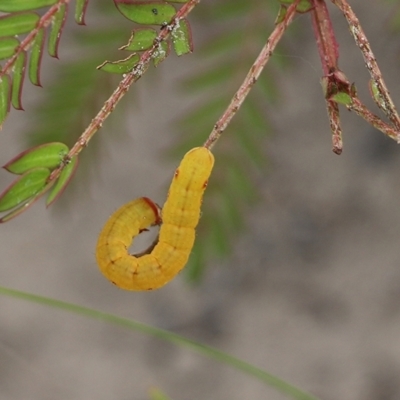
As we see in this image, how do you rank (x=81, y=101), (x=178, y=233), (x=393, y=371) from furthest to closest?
(x=393, y=371), (x=81, y=101), (x=178, y=233)

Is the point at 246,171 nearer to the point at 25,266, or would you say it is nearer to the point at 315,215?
the point at 315,215

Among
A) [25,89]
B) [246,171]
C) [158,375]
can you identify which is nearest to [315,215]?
[246,171]

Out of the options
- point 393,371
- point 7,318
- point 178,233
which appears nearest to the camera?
point 178,233

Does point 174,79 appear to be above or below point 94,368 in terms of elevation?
above

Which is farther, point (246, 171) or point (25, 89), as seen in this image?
point (25, 89)

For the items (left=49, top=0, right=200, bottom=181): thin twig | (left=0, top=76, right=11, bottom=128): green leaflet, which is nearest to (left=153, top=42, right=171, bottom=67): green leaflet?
(left=49, top=0, right=200, bottom=181): thin twig

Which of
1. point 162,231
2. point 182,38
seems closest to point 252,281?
point 162,231

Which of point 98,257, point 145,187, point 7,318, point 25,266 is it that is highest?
point 145,187
